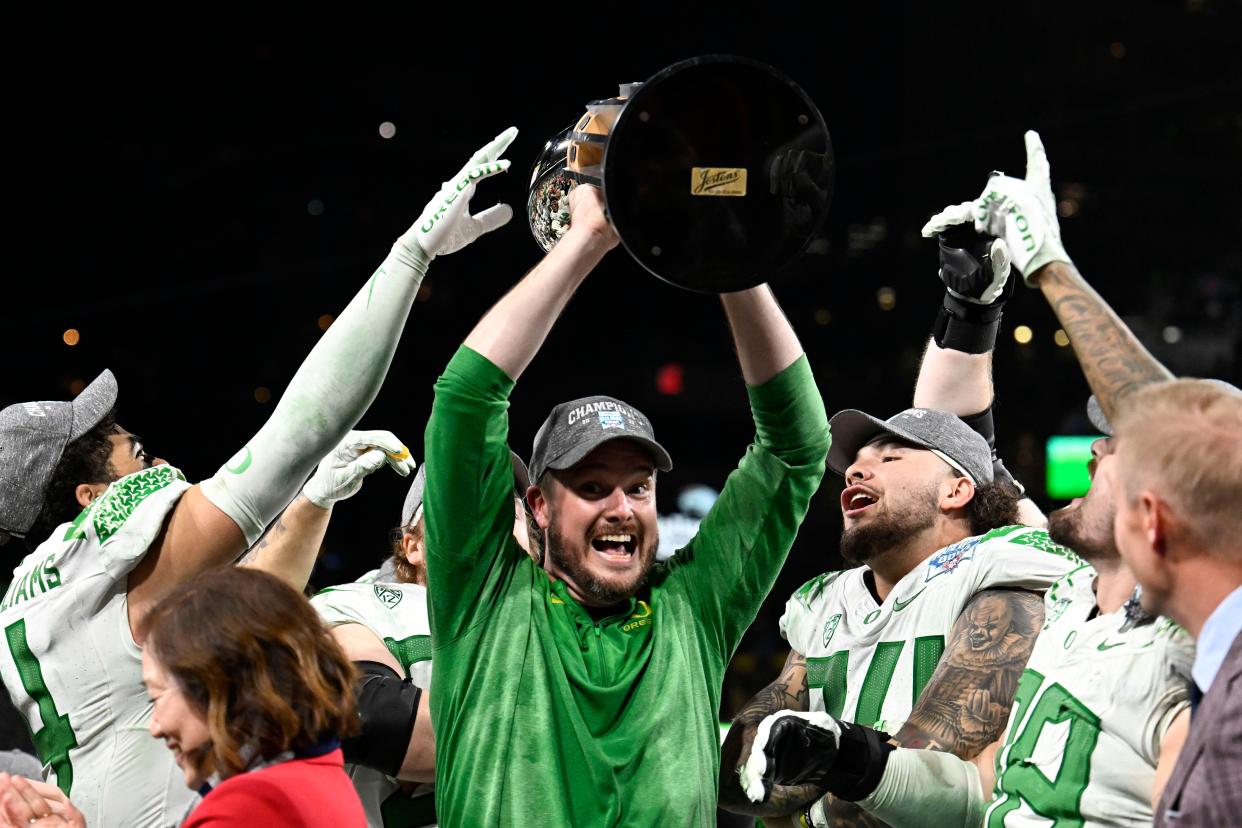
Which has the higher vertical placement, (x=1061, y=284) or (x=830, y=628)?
(x=1061, y=284)

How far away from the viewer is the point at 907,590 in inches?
122

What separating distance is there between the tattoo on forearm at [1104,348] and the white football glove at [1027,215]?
0.28 ft

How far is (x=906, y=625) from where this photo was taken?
9.98ft

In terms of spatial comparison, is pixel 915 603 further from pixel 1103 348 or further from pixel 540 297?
pixel 540 297

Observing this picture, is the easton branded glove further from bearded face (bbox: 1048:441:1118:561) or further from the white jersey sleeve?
the white jersey sleeve

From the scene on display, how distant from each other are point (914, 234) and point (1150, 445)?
11.9 metres

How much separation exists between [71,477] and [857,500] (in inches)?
68.5

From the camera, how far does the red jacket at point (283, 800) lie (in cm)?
176

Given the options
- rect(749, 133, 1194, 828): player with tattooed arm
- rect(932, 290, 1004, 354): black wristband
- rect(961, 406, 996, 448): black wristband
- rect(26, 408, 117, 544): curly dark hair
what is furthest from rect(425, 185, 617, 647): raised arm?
rect(961, 406, 996, 448): black wristband

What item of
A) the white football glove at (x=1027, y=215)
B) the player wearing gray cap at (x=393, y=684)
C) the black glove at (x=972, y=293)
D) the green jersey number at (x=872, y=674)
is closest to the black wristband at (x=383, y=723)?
the player wearing gray cap at (x=393, y=684)

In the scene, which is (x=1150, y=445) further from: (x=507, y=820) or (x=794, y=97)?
(x=507, y=820)

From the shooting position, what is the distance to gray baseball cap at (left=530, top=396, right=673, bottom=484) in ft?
8.23

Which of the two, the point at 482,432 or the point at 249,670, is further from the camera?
the point at 482,432

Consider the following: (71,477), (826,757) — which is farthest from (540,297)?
(71,477)
